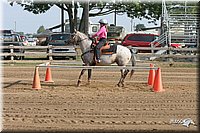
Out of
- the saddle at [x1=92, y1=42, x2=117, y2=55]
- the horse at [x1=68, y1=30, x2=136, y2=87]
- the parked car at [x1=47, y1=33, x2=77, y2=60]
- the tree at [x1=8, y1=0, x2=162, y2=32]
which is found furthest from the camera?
the tree at [x1=8, y1=0, x2=162, y2=32]

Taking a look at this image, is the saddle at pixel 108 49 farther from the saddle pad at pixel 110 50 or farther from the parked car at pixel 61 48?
the parked car at pixel 61 48

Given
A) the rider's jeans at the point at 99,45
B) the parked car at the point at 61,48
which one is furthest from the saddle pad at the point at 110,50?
the parked car at the point at 61,48

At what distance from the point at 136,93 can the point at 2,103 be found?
4214mm

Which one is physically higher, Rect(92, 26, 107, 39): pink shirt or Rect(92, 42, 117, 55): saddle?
Rect(92, 26, 107, 39): pink shirt

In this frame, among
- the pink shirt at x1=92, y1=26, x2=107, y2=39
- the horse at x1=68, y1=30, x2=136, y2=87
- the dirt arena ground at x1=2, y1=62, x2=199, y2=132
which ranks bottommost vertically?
the dirt arena ground at x1=2, y1=62, x2=199, y2=132

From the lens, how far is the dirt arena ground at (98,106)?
28.2 ft

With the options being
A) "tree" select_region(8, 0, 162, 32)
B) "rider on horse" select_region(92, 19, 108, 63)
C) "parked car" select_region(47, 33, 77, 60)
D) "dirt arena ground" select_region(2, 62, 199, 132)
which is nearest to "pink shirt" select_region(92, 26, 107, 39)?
"rider on horse" select_region(92, 19, 108, 63)

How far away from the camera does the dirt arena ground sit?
8.61 metres

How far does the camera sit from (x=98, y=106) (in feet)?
35.2

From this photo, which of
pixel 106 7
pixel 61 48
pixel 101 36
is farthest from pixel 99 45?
pixel 106 7

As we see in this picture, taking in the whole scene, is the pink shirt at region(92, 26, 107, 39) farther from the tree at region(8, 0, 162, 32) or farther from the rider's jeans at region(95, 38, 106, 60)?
the tree at region(8, 0, 162, 32)

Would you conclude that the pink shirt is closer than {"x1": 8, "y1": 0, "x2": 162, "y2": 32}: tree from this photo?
Yes

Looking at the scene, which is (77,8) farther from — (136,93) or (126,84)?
(136,93)

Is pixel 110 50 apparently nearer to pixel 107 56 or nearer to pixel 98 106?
pixel 107 56
